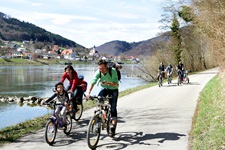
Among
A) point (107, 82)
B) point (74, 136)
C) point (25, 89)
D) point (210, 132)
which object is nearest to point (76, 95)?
point (74, 136)

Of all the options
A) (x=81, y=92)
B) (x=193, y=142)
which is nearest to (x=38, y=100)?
(x=81, y=92)

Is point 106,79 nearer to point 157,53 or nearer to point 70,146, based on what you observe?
point 70,146

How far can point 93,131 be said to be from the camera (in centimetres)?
644

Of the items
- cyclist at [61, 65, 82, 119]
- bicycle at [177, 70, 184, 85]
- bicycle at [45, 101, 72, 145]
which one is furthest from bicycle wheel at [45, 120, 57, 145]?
bicycle at [177, 70, 184, 85]

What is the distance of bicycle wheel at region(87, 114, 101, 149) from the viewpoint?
622 centimetres

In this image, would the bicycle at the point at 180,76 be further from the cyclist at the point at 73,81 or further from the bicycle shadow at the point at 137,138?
the bicycle shadow at the point at 137,138

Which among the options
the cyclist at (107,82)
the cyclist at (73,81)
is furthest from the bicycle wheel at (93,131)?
the cyclist at (73,81)

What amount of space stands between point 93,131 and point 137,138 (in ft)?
4.29

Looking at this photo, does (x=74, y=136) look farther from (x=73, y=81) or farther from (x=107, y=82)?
(x=73, y=81)

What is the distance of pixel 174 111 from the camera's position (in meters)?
11.1

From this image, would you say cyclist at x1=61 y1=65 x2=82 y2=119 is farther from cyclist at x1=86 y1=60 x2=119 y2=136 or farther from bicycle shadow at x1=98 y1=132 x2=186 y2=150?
bicycle shadow at x1=98 y1=132 x2=186 y2=150

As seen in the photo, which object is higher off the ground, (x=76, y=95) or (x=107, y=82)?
(x=107, y=82)

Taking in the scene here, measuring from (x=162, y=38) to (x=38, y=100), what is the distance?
2255 cm

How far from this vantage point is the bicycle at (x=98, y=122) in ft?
20.6
